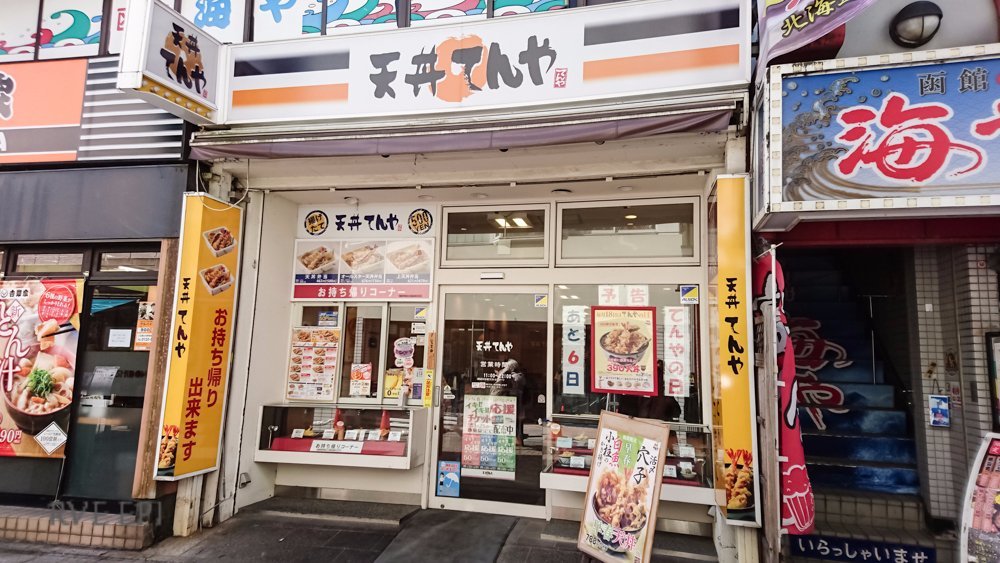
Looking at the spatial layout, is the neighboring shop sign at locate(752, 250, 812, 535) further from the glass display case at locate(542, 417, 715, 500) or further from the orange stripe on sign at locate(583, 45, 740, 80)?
the orange stripe on sign at locate(583, 45, 740, 80)

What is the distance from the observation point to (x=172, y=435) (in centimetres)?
504

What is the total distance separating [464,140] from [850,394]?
17.1 feet

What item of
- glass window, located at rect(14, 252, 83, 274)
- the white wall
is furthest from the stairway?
glass window, located at rect(14, 252, 83, 274)

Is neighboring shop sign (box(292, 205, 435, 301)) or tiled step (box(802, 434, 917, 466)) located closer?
tiled step (box(802, 434, 917, 466))

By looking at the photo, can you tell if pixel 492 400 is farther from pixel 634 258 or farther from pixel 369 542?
pixel 634 258

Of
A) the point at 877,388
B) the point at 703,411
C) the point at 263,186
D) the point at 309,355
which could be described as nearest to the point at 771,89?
the point at 703,411

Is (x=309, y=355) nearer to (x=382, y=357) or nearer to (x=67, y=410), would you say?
(x=382, y=357)

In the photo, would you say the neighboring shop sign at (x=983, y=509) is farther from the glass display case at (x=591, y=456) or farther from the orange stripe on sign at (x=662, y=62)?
the orange stripe on sign at (x=662, y=62)

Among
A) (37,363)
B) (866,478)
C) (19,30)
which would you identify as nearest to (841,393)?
(866,478)

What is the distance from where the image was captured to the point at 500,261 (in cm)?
618

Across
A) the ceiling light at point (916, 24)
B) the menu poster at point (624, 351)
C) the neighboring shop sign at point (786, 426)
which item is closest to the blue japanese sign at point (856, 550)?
the neighboring shop sign at point (786, 426)

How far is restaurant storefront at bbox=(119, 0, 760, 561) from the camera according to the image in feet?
15.3

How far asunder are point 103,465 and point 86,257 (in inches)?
88.8

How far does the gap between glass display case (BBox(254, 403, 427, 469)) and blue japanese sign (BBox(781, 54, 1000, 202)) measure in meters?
4.39
